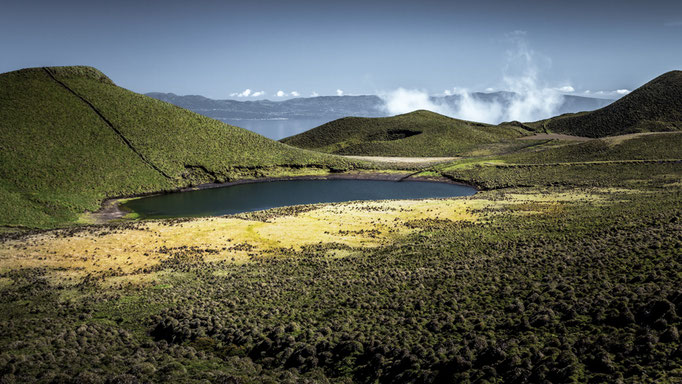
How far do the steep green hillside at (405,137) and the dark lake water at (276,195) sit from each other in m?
53.9

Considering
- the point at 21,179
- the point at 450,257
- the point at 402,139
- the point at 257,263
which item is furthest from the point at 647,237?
the point at 402,139

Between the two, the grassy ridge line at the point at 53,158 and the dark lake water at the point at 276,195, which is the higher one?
the grassy ridge line at the point at 53,158

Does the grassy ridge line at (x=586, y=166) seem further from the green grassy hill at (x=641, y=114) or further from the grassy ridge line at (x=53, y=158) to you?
the grassy ridge line at (x=53, y=158)

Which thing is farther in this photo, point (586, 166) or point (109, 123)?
point (109, 123)

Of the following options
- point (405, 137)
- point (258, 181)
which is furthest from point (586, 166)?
point (405, 137)

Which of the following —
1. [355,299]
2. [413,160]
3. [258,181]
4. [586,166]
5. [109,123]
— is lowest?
[355,299]

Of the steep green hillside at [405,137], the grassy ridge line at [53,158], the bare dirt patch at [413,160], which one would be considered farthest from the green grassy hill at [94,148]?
the steep green hillside at [405,137]

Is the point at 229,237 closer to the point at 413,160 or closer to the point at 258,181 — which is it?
the point at 258,181

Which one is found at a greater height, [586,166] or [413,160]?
[413,160]

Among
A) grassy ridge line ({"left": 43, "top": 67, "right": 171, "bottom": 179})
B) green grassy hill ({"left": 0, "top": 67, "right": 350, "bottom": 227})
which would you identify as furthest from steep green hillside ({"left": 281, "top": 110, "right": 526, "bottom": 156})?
grassy ridge line ({"left": 43, "top": 67, "right": 171, "bottom": 179})

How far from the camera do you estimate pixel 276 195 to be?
277 ft

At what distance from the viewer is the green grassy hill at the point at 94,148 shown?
2803 inches

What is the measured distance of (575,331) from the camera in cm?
1972

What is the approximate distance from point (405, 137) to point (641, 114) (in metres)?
83.6
